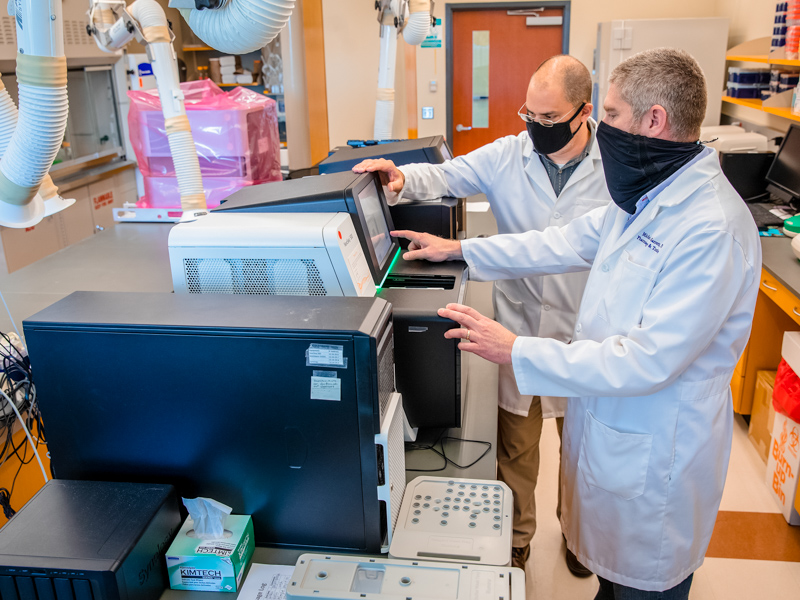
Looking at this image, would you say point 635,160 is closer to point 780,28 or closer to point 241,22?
point 241,22

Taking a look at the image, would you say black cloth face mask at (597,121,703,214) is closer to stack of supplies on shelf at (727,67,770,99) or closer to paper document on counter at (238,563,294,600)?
paper document on counter at (238,563,294,600)

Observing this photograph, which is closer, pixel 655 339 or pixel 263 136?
pixel 655 339

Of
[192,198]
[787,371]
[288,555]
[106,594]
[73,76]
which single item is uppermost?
[73,76]

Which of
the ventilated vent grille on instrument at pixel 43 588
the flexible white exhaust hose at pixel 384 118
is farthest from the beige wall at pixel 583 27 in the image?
the ventilated vent grille on instrument at pixel 43 588

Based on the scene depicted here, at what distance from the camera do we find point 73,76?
4383mm

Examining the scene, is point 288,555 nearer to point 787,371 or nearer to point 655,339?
point 655,339

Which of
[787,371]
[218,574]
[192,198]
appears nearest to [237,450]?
[218,574]

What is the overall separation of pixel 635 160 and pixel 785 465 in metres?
1.70

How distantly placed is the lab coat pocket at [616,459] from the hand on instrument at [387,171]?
77 centimetres

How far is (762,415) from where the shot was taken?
2754 mm

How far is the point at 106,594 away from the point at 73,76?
173 inches

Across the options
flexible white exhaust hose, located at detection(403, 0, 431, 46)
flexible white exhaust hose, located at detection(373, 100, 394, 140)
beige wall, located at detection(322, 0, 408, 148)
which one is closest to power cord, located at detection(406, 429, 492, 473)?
flexible white exhaust hose, located at detection(373, 100, 394, 140)

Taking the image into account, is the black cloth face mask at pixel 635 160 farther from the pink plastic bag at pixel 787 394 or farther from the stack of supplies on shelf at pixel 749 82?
Answer: the stack of supplies on shelf at pixel 749 82

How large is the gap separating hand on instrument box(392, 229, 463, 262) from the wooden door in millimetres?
Answer: 4230
